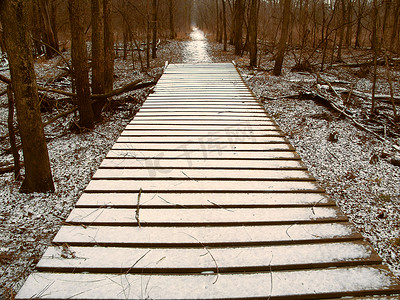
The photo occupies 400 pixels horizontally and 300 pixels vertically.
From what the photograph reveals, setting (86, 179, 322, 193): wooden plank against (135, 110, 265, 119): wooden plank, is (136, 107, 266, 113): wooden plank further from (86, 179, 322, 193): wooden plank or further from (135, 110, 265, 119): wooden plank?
(86, 179, 322, 193): wooden plank

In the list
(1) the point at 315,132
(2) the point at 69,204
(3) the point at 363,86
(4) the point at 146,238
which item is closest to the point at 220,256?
(4) the point at 146,238

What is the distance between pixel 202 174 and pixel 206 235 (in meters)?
1.00

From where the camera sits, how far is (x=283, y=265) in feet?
6.23

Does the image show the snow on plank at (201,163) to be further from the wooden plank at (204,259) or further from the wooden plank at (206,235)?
the wooden plank at (204,259)

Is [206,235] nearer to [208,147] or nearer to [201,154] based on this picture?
[201,154]

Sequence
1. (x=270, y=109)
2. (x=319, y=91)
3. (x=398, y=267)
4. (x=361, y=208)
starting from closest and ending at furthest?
(x=398, y=267)
(x=361, y=208)
(x=270, y=109)
(x=319, y=91)

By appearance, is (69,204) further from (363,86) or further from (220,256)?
(363,86)

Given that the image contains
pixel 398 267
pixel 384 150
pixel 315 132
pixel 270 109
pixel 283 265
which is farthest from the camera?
pixel 270 109

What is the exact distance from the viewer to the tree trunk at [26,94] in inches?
104

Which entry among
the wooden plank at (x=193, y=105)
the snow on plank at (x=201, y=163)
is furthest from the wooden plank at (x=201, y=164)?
the wooden plank at (x=193, y=105)

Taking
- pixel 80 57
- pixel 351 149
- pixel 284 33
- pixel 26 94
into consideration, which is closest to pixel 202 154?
pixel 26 94

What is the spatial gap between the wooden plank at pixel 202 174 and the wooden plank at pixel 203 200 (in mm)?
321

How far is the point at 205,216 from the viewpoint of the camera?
239 cm

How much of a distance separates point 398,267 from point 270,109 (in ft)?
15.0
